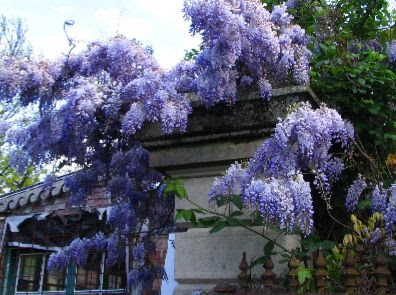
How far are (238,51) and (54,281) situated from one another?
996 cm

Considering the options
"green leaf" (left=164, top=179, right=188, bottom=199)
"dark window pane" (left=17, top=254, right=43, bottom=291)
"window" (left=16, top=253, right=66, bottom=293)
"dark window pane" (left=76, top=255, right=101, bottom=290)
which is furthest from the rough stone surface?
"dark window pane" (left=17, top=254, right=43, bottom=291)

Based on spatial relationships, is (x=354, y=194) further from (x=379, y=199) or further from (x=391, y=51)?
(x=391, y=51)

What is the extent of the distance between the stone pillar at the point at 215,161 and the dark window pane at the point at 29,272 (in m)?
9.51

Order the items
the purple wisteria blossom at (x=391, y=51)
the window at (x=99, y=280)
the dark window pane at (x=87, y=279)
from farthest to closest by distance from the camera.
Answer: the dark window pane at (x=87, y=279) < the window at (x=99, y=280) < the purple wisteria blossom at (x=391, y=51)

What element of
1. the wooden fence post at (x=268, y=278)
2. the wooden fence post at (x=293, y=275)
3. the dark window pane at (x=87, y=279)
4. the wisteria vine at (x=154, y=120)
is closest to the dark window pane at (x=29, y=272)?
the dark window pane at (x=87, y=279)

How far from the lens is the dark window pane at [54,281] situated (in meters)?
11.2

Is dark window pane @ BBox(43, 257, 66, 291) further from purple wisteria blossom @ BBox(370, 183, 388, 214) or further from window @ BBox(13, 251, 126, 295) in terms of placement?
purple wisteria blossom @ BBox(370, 183, 388, 214)

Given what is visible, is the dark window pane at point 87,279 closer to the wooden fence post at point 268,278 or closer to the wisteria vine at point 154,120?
the wisteria vine at point 154,120

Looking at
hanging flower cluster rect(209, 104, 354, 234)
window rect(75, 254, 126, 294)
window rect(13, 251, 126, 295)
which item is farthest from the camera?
window rect(13, 251, 126, 295)

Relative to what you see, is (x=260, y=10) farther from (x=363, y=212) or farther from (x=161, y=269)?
(x=161, y=269)

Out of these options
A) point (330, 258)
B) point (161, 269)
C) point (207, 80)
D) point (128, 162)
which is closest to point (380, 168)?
point (330, 258)

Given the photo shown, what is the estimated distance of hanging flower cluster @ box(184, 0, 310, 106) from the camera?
2750 mm

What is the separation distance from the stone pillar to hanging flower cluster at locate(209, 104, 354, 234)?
24 centimetres

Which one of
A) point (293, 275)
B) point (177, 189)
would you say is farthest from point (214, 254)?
point (293, 275)
